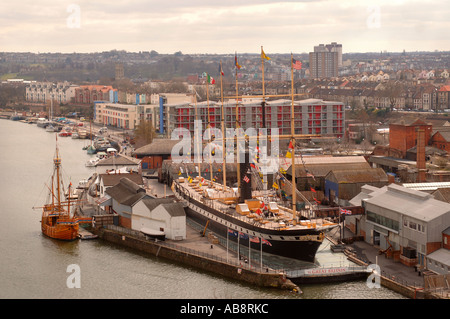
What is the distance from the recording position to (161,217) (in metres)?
16.8

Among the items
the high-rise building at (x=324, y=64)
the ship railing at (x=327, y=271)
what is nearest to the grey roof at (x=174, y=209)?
the ship railing at (x=327, y=271)

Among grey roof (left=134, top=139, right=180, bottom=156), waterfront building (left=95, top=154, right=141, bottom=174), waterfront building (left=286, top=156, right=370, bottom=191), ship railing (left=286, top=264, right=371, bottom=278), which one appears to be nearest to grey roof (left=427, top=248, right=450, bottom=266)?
ship railing (left=286, top=264, right=371, bottom=278)

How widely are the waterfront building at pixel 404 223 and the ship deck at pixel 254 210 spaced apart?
43.7 inches

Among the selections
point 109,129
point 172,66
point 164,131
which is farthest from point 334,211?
point 172,66

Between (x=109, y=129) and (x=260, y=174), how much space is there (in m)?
28.0

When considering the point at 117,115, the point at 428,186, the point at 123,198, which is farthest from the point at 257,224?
the point at 117,115

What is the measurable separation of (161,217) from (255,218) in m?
2.30

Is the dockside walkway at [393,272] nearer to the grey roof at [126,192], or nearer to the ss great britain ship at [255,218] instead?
the ss great britain ship at [255,218]

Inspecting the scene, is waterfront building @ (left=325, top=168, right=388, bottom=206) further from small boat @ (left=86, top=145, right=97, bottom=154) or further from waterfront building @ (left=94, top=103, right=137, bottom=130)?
waterfront building @ (left=94, top=103, right=137, bottom=130)

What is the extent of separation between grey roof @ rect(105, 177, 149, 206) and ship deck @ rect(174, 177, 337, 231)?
1.58 m

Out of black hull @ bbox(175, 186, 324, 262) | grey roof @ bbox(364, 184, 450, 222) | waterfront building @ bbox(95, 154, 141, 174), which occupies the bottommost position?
black hull @ bbox(175, 186, 324, 262)

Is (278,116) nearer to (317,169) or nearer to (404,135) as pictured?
(404,135)

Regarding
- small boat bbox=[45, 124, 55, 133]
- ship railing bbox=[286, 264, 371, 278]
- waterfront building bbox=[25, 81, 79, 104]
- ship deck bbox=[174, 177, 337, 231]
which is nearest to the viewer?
ship railing bbox=[286, 264, 371, 278]

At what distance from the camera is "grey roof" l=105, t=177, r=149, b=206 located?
18.0m
